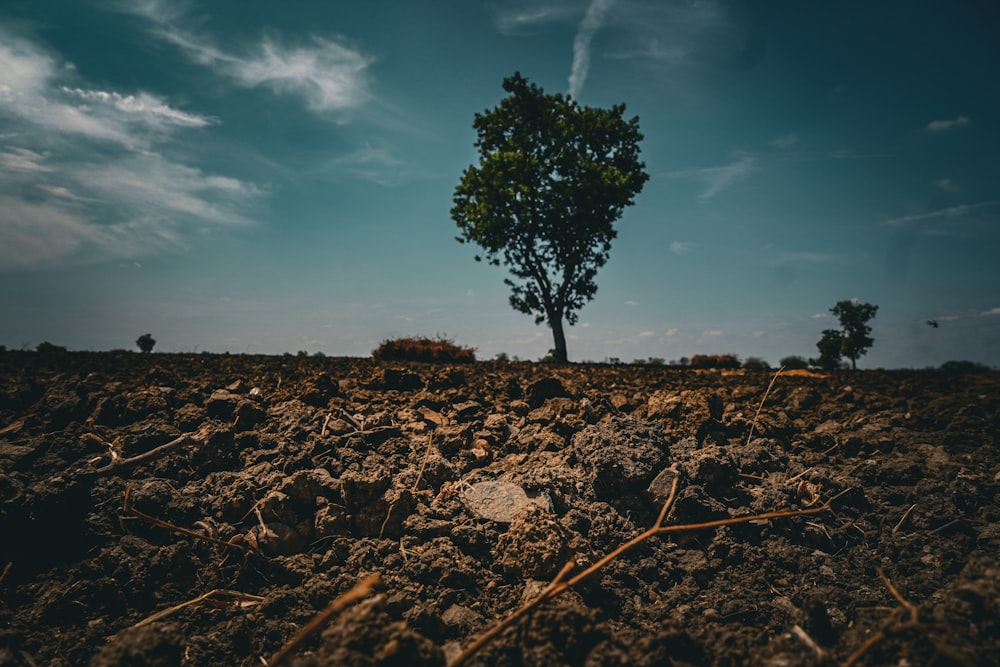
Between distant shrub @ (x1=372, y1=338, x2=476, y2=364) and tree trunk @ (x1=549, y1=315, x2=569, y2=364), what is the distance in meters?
9.41

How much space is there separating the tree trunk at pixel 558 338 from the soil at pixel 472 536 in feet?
57.7

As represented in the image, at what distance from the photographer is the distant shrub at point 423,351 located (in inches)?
500

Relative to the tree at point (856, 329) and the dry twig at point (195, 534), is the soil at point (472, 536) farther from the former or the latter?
the tree at point (856, 329)

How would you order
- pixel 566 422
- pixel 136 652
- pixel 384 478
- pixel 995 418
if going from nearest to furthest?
pixel 136 652, pixel 384 478, pixel 566 422, pixel 995 418

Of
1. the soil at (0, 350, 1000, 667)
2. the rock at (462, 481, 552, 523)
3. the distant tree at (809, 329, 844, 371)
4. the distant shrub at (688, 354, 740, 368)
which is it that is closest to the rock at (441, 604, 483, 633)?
the soil at (0, 350, 1000, 667)

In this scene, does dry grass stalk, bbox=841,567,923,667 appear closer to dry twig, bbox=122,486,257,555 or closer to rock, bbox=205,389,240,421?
dry twig, bbox=122,486,257,555

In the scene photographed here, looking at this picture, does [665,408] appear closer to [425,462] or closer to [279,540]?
[425,462]

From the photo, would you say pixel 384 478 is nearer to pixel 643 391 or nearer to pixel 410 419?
pixel 410 419

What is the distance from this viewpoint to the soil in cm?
191

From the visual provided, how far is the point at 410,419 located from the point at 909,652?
3659 millimetres

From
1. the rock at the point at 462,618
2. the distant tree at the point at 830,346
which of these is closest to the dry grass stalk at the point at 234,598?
the rock at the point at 462,618

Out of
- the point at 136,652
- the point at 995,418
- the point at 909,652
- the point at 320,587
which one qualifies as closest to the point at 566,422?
the point at 320,587

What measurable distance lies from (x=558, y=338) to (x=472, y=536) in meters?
20.1

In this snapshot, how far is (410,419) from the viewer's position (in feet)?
14.8
